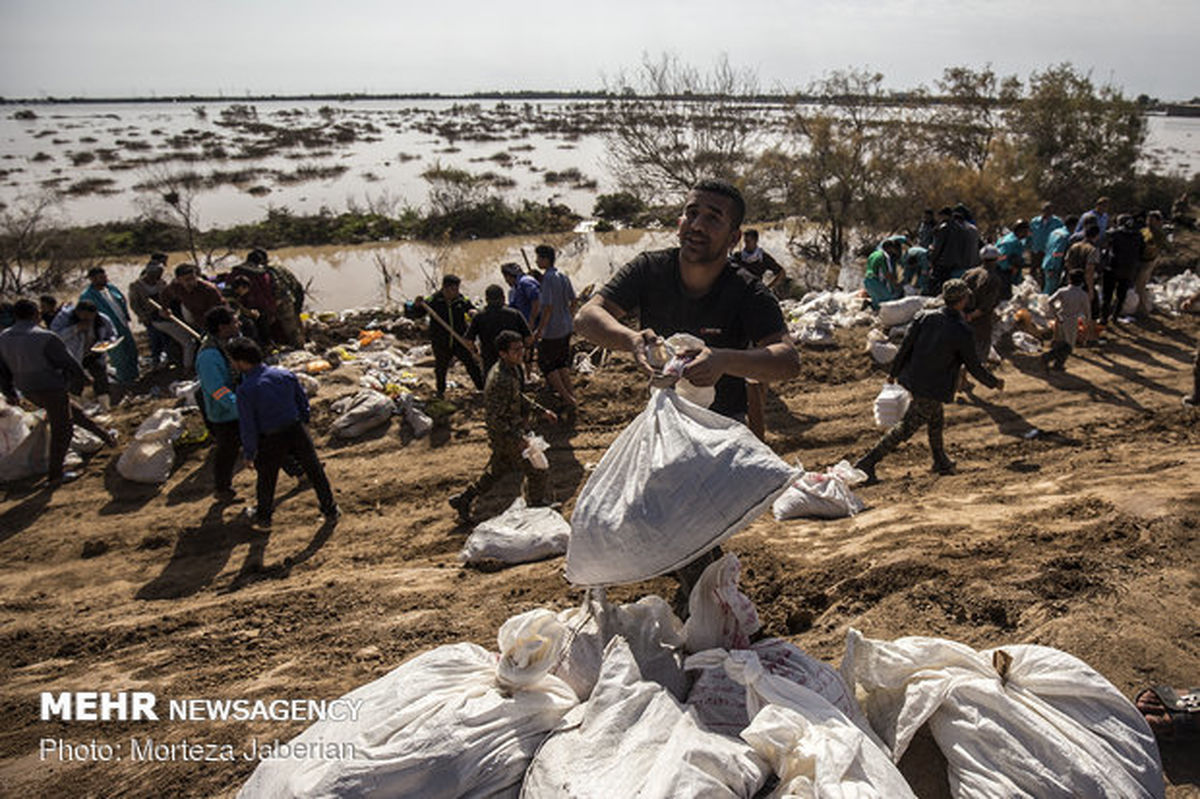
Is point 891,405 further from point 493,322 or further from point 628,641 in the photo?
point 628,641

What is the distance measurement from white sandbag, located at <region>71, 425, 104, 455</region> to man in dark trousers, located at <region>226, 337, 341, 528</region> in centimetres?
277

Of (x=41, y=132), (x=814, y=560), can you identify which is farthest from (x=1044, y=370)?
(x=41, y=132)

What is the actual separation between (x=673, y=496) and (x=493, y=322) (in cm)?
428

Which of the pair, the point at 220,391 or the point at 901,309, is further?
the point at 901,309

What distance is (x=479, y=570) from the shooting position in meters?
3.81

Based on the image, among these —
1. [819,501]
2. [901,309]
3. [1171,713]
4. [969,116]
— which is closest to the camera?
[1171,713]

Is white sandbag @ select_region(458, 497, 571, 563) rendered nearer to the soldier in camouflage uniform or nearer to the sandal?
the soldier in camouflage uniform

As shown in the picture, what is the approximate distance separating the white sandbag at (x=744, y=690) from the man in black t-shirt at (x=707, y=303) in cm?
83

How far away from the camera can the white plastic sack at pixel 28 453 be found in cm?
575

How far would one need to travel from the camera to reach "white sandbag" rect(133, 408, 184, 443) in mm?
5855

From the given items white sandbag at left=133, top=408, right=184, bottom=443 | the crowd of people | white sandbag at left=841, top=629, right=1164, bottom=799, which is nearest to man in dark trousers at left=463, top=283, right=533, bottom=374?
the crowd of people

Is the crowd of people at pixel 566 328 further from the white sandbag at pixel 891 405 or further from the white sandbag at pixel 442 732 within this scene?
the white sandbag at pixel 442 732

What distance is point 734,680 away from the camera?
5.83 feet

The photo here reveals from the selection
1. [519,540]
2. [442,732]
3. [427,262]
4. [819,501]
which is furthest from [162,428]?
[427,262]
